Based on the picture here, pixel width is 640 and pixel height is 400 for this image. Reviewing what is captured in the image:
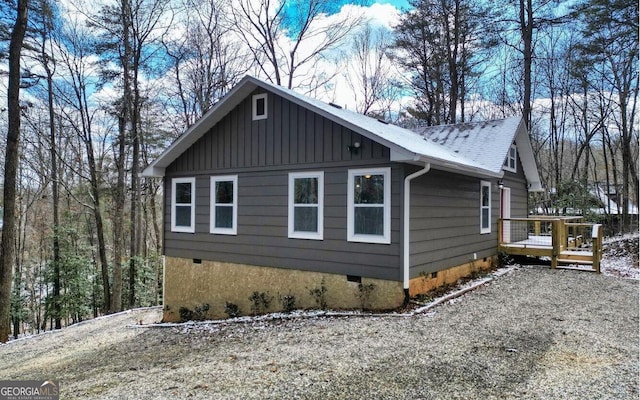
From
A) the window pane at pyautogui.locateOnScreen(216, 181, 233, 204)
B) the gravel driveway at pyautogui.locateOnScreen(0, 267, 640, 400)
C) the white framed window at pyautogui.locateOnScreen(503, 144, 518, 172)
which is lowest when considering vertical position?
the gravel driveway at pyautogui.locateOnScreen(0, 267, 640, 400)

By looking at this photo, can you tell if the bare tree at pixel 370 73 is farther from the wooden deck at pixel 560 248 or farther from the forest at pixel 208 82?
the wooden deck at pixel 560 248

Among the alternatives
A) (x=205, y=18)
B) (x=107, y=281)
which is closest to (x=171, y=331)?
(x=107, y=281)

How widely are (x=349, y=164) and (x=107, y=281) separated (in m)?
13.2

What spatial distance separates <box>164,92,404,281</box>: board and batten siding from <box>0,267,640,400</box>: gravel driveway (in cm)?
130

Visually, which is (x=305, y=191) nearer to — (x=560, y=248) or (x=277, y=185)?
(x=277, y=185)

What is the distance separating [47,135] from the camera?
1471cm

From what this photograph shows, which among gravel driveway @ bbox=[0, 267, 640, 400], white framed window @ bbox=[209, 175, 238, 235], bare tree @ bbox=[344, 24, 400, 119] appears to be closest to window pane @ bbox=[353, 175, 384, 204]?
gravel driveway @ bbox=[0, 267, 640, 400]

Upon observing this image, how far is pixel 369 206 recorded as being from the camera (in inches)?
266

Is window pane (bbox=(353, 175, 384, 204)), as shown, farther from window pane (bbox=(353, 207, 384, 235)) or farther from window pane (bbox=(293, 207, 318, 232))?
window pane (bbox=(293, 207, 318, 232))

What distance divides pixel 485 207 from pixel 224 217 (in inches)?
256

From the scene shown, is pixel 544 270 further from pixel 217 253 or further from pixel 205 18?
pixel 205 18

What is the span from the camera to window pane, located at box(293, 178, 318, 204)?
7465 millimetres

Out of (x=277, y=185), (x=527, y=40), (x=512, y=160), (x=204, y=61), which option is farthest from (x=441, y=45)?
(x=277, y=185)

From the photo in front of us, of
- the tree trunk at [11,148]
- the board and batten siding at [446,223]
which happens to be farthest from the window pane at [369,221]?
the tree trunk at [11,148]
